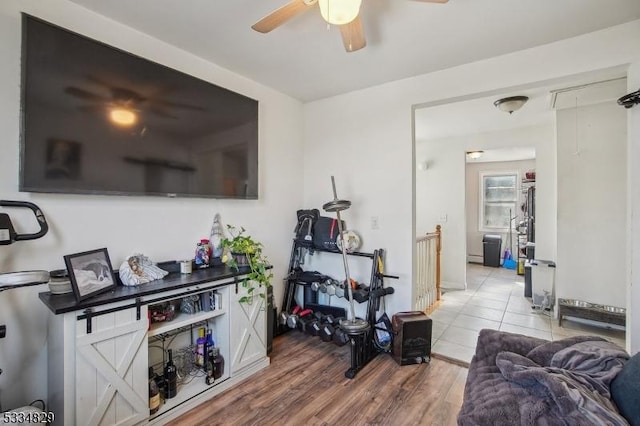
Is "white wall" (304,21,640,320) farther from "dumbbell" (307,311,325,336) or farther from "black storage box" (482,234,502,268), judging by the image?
"black storage box" (482,234,502,268)

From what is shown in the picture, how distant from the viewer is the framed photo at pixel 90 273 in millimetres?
1597

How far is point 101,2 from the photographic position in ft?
6.00

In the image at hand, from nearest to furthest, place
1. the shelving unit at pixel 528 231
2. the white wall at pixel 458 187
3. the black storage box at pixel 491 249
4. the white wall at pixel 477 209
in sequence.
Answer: the white wall at pixel 458 187 < the shelving unit at pixel 528 231 < the black storage box at pixel 491 249 < the white wall at pixel 477 209

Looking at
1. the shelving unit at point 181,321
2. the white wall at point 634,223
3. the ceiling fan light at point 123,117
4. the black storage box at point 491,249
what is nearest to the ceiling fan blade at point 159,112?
the ceiling fan light at point 123,117

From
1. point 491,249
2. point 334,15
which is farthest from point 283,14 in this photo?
point 491,249

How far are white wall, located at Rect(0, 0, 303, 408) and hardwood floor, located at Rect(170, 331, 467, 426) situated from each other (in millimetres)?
956

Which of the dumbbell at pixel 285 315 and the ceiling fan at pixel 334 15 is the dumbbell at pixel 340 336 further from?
the ceiling fan at pixel 334 15

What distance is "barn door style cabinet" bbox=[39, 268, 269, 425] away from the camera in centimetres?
152

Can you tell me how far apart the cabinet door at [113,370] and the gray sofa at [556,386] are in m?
1.69

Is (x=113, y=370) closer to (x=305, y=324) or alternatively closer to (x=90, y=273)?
(x=90, y=273)

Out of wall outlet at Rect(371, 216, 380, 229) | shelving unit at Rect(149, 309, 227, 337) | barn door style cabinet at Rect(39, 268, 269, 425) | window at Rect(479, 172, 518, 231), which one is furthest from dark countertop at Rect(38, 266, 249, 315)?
window at Rect(479, 172, 518, 231)

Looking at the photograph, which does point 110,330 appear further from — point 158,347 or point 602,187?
point 602,187

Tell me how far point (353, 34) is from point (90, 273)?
200 cm

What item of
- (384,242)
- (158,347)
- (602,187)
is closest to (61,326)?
(158,347)
